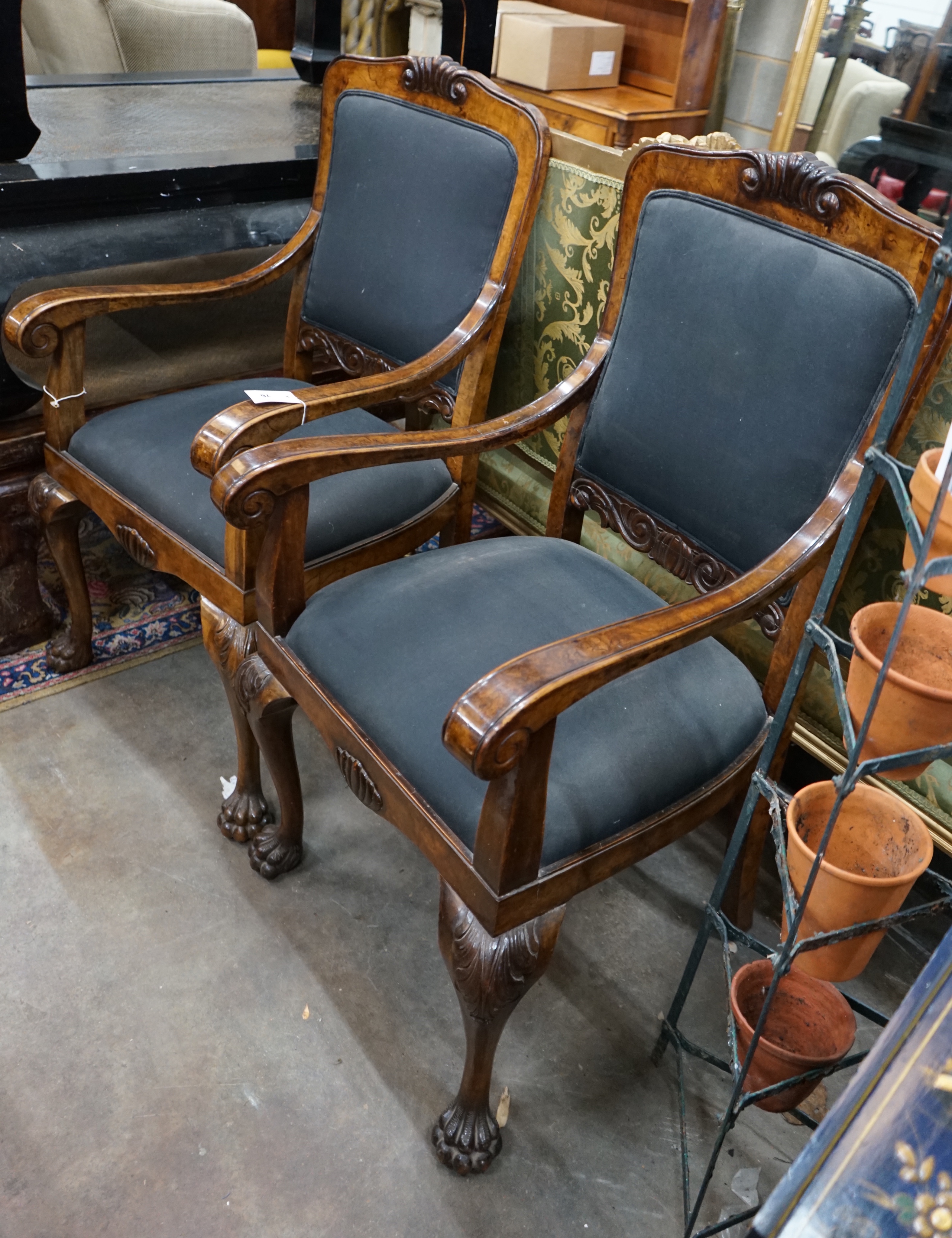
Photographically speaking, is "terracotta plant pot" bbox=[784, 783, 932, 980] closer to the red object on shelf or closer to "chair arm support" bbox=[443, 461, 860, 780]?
"chair arm support" bbox=[443, 461, 860, 780]

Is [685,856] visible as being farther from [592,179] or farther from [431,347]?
[592,179]

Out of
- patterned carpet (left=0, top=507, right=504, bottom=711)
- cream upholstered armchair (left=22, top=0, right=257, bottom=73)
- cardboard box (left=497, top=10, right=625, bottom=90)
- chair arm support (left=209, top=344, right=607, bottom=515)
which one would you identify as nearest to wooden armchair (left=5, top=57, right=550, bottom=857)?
chair arm support (left=209, top=344, right=607, bottom=515)

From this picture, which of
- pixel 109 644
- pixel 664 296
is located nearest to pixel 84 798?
pixel 109 644

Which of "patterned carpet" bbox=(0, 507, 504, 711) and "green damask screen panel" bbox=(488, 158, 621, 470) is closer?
"green damask screen panel" bbox=(488, 158, 621, 470)

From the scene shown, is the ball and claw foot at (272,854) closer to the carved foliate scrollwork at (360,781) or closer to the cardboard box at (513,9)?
the carved foliate scrollwork at (360,781)

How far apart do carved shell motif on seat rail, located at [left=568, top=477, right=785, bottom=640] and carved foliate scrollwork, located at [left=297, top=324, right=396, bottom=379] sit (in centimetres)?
47

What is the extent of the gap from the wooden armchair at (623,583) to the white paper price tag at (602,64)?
318 centimetres

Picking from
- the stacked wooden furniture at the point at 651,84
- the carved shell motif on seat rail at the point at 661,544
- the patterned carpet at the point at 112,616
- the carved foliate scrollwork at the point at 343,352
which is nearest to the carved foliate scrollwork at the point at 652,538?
the carved shell motif on seat rail at the point at 661,544

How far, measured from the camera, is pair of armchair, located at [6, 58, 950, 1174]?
1.06 meters

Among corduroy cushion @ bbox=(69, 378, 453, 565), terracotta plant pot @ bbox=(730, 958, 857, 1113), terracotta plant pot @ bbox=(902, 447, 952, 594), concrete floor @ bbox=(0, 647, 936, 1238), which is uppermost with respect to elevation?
terracotta plant pot @ bbox=(902, 447, 952, 594)

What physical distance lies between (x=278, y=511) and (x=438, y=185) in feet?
2.22

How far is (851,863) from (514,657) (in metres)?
0.43

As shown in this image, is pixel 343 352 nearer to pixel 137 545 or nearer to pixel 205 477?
pixel 205 477

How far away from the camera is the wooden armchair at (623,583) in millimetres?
1049
